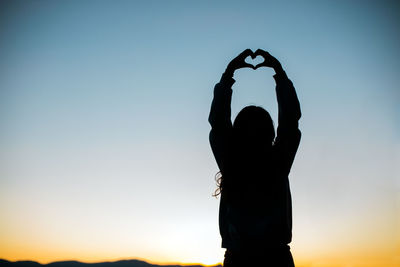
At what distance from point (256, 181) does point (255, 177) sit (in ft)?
0.08

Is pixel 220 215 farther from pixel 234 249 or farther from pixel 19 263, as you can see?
pixel 19 263

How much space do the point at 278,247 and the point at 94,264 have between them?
73.1 metres

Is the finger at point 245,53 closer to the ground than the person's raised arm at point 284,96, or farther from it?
farther from it

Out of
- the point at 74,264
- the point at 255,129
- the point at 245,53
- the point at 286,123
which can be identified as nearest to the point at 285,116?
the point at 286,123

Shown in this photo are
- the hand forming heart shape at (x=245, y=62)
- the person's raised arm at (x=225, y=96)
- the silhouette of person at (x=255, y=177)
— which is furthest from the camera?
the hand forming heart shape at (x=245, y=62)

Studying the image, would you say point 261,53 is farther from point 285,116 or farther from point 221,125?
point 221,125

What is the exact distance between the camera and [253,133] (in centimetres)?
217

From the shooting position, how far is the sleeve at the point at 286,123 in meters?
2.15

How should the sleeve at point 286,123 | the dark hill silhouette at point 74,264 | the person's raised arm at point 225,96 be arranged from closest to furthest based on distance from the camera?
the sleeve at point 286,123 → the person's raised arm at point 225,96 → the dark hill silhouette at point 74,264

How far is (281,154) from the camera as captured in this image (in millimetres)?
2145

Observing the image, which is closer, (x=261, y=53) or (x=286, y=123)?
(x=286, y=123)

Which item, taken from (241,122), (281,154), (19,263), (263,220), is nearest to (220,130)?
(241,122)

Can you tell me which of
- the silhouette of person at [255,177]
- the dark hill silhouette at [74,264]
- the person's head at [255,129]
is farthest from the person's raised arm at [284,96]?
the dark hill silhouette at [74,264]

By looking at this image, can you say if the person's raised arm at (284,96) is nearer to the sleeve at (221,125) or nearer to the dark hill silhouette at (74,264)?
the sleeve at (221,125)
